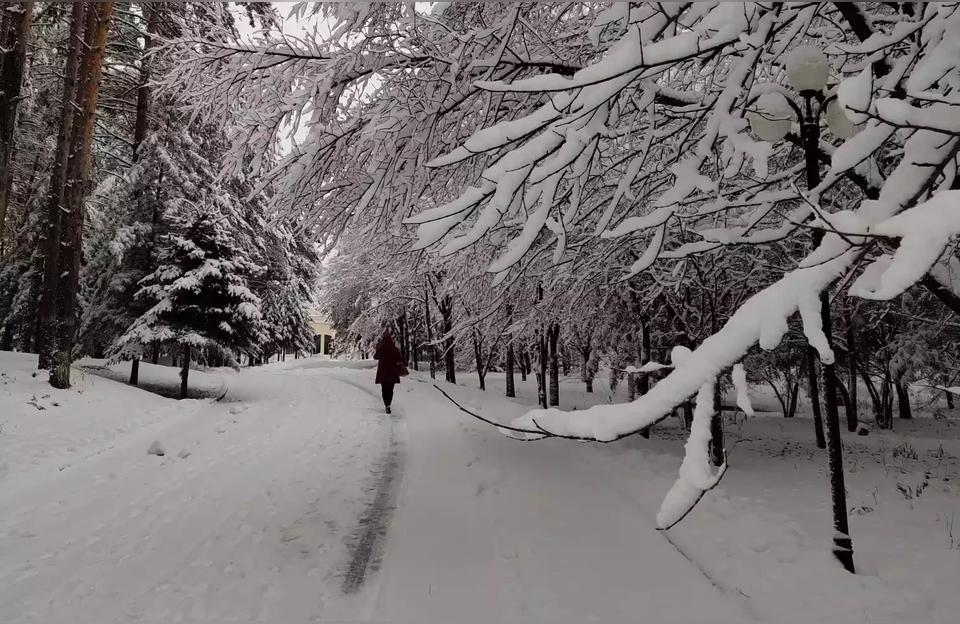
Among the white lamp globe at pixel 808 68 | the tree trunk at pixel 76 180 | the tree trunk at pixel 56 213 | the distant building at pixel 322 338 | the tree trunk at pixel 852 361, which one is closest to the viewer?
the white lamp globe at pixel 808 68

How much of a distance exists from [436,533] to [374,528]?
60 centimetres

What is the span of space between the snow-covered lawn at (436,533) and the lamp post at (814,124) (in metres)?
0.36

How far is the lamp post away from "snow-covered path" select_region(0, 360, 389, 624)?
3.55 metres

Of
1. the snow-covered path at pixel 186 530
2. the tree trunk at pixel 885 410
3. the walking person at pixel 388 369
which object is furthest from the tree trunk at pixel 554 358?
the tree trunk at pixel 885 410

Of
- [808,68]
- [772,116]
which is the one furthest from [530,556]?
[808,68]

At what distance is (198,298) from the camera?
14.0 metres

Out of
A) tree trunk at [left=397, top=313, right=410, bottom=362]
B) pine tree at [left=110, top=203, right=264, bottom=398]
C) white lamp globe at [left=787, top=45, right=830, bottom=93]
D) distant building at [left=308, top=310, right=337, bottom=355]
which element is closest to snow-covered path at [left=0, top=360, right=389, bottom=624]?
white lamp globe at [left=787, top=45, right=830, bottom=93]

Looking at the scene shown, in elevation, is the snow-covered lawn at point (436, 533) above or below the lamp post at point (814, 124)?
below


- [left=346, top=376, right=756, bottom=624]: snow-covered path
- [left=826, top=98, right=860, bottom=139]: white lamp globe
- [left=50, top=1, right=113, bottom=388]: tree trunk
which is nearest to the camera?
[left=826, top=98, right=860, bottom=139]: white lamp globe

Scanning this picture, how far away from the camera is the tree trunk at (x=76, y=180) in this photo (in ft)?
36.8

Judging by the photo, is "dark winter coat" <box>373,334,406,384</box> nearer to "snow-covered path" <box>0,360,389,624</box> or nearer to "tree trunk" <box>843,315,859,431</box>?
"snow-covered path" <box>0,360,389,624</box>

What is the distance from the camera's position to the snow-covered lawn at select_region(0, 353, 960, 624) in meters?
3.29

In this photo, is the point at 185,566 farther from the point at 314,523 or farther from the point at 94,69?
the point at 94,69

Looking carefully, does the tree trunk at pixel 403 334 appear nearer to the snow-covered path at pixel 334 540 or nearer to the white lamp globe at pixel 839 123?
the snow-covered path at pixel 334 540
